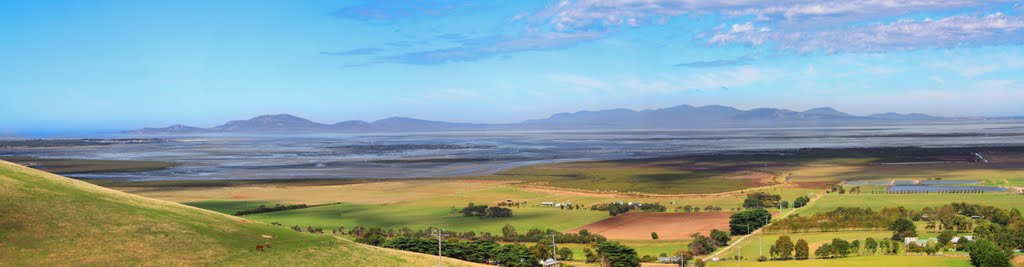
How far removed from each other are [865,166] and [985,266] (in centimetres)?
9941

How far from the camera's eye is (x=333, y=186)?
118m

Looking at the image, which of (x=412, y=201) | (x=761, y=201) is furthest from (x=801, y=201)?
(x=412, y=201)

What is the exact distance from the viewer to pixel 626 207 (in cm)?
8688

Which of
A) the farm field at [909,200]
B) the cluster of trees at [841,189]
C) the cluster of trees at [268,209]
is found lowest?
the cluster of trees at [268,209]

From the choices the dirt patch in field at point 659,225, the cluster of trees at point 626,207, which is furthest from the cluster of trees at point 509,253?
the cluster of trees at point 626,207

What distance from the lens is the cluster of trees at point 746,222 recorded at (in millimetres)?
69812

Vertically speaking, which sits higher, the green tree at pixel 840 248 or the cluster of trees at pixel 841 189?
the cluster of trees at pixel 841 189

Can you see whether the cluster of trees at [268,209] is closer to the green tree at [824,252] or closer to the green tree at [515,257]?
the green tree at [515,257]

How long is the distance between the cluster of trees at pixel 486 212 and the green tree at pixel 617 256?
2810 centimetres

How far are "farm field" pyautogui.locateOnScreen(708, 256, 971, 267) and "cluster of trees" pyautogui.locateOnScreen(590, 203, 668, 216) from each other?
1157 inches

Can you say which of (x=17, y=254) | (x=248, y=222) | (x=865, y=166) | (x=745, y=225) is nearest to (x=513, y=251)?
(x=248, y=222)

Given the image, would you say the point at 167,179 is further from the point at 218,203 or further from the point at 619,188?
the point at 619,188

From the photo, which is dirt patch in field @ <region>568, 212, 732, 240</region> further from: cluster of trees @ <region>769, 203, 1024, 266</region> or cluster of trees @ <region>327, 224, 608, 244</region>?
cluster of trees @ <region>769, 203, 1024, 266</region>

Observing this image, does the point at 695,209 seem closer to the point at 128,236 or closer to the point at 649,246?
the point at 649,246
